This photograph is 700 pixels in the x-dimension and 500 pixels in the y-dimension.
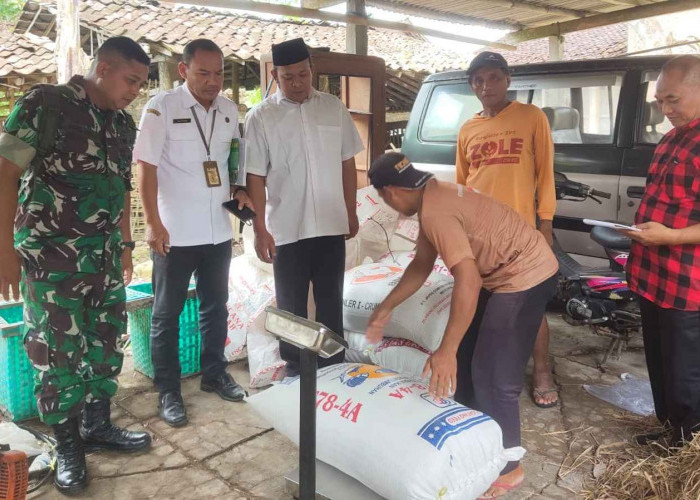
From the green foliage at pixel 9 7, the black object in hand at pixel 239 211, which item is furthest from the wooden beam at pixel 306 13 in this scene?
the green foliage at pixel 9 7

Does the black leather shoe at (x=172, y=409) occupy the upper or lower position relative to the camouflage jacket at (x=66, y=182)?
lower

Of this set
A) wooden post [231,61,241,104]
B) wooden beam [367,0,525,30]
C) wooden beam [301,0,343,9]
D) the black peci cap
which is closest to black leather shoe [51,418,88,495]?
the black peci cap

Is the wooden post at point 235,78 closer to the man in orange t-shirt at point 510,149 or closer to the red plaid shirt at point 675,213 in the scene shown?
the man in orange t-shirt at point 510,149

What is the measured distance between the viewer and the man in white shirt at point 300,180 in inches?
115

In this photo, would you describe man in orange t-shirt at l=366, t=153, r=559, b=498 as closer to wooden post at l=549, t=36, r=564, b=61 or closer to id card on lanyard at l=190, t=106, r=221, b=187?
id card on lanyard at l=190, t=106, r=221, b=187

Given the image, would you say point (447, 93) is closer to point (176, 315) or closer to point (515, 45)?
point (515, 45)

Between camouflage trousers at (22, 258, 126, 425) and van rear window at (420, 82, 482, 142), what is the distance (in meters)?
3.16

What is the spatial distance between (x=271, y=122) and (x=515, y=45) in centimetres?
419

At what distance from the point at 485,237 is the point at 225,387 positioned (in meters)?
1.79

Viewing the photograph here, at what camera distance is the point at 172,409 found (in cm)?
295

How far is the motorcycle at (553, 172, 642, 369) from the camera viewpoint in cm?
345

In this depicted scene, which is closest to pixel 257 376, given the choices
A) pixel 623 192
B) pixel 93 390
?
pixel 93 390

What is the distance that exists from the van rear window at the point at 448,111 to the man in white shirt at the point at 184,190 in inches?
91.4

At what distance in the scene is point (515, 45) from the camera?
617 cm
